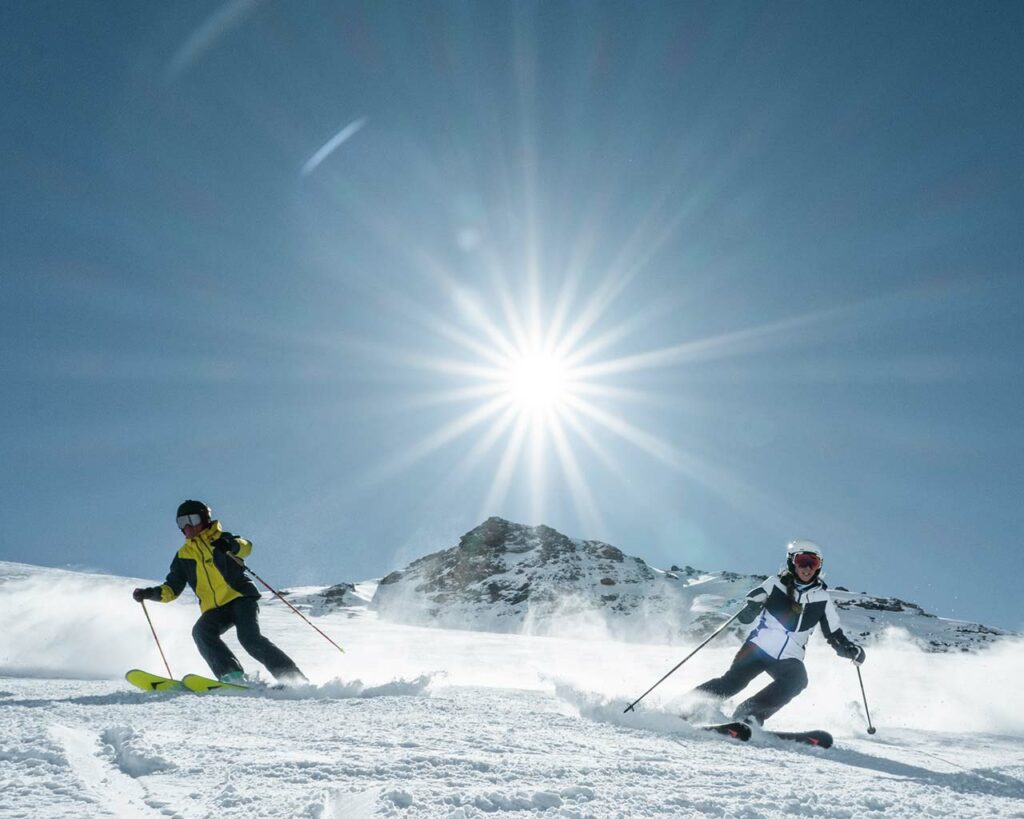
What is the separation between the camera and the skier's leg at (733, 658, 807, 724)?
15.6ft

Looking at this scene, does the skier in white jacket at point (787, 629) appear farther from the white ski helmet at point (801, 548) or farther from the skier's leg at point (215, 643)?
the skier's leg at point (215, 643)

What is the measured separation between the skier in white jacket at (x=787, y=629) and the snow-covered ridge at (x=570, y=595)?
7978 centimetres

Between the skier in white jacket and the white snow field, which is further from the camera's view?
the skier in white jacket

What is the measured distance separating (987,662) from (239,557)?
44.4ft

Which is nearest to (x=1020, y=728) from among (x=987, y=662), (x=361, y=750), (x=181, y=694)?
(x=361, y=750)

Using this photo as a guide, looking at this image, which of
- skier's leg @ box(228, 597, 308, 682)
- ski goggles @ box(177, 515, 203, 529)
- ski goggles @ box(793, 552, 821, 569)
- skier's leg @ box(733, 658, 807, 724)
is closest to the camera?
skier's leg @ box(733, 658, 807, 724)

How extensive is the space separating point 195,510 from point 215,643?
1.31 meters

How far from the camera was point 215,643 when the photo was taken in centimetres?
581

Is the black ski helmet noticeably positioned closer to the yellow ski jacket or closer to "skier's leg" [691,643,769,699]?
the yellow ski jacket

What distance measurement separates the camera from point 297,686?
502 cm

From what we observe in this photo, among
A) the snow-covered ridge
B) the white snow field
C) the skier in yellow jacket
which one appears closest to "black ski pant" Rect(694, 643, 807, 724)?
the white snow field

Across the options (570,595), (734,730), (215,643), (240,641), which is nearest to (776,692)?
(734,730)

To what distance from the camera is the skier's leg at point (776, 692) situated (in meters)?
4.76

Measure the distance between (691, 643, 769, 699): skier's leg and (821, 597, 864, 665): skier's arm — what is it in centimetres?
65
